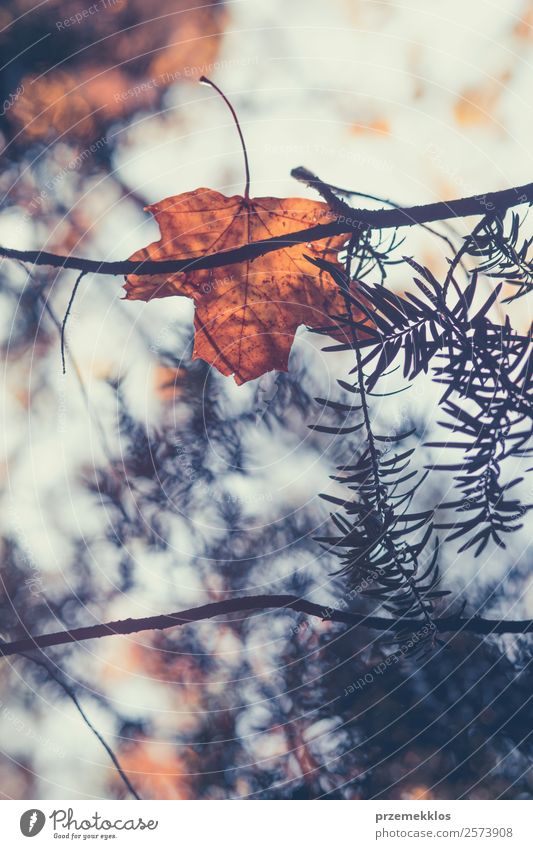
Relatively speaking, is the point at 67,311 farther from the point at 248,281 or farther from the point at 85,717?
the point at 85,717

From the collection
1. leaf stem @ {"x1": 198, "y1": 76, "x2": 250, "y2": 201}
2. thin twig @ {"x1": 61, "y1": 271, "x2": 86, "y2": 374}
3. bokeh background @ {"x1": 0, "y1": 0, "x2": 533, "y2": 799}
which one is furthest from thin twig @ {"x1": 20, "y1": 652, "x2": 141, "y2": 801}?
leaf stem @ {"x1": 198, "y1": 76, "x2": 250, "y2": 201}

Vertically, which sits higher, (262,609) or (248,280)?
(248,280)

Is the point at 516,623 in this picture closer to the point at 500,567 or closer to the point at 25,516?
the point at 500,567

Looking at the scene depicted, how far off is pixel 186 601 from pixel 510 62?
1.25ft

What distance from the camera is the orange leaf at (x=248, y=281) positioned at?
1.15 ft

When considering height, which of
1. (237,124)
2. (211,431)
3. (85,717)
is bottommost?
(85,717)

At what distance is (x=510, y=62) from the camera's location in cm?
36

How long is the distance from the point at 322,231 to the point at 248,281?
0.17 ft

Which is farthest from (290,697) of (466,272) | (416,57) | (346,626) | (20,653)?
(416,57)

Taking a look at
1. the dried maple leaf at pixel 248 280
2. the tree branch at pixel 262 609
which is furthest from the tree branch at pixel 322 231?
the tree branch at pixel 262 609

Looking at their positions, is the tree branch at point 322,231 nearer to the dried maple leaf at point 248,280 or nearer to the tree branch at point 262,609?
the dried maple leaf at point 248,280

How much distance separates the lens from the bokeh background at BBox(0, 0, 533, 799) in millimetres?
345

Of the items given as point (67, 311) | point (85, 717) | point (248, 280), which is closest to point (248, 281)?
point (248, 280)

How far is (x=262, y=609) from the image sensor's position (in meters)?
0.35
